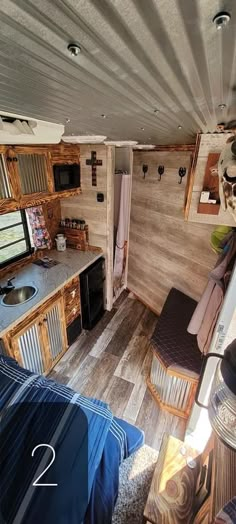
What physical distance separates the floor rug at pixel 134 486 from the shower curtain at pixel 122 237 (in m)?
1.99

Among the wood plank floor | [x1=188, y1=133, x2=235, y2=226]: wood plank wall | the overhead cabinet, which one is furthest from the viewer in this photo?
the wood plank floor

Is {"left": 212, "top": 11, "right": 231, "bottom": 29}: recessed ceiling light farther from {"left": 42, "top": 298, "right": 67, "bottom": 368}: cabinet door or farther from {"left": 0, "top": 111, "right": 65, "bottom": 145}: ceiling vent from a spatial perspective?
{"left": 42, "top": 298, "right": 67, "bottom": 368}: cabinet door

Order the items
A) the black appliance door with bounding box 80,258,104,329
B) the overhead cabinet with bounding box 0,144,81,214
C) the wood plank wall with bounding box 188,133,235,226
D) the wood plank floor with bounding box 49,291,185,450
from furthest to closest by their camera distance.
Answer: the black appliance door with bounding box 80,258,104,329
the wood plank floor with bounding box 49,291,185,450
the overhead cabinet with bounding box 0,144,81,214
the wood plank wall with bounding box 188,133,235,226

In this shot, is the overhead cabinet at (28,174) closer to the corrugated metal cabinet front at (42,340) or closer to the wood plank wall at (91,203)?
the wood plank wall at (91,203)

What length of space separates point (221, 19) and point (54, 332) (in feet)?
7.78

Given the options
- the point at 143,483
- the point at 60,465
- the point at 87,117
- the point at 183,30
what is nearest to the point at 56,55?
the point at 183,30

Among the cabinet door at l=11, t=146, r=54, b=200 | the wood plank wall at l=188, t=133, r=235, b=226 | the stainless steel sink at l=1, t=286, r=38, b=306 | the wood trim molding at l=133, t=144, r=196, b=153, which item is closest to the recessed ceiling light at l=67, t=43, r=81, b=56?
the wood plank wall at l=188, t=133, r=235, b=226

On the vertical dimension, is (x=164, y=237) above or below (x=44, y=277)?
above

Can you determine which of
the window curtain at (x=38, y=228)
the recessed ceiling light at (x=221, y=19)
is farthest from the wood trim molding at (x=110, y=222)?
the recessed ceiling light at (x=221, y=19)

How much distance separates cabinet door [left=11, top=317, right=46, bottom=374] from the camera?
182 cm

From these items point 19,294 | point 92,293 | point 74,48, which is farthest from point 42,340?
point 74,48

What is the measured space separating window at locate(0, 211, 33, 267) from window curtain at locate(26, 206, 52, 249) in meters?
0.07

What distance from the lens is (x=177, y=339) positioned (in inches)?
83.7

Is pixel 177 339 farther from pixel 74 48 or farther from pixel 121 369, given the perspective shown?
pixel 74 48
